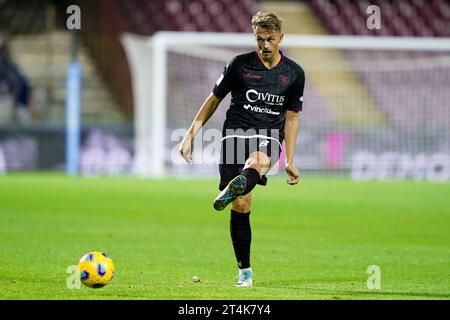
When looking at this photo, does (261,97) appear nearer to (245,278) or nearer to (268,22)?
(268,22)

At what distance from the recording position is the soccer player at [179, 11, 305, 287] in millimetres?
8039

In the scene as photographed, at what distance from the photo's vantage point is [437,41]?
24047 mm

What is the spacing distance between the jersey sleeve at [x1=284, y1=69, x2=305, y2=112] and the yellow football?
1984mm

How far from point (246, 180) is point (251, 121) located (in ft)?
2.19

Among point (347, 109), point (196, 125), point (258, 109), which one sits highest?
point (258, 109)

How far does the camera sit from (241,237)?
810 cm

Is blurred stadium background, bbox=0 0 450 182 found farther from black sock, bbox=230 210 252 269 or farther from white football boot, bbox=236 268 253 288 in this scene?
white football boot, bbox=236 268 253 288

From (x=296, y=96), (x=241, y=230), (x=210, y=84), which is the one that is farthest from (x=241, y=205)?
(x=210, y=84)

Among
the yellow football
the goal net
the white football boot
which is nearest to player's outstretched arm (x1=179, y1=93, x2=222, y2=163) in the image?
the white football boot

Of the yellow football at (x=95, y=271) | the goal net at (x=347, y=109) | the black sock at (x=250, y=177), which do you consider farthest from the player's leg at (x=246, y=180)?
the goal net at (x=347, y=109)

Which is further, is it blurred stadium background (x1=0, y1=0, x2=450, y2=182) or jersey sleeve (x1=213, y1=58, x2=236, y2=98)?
blurred stadium background (x1=0, y1=0, x2=450, y2=182)

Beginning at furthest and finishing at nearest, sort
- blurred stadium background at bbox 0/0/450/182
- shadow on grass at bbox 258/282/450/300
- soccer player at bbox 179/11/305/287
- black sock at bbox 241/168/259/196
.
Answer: blurred stadium background at bbox 0/0/450/182 → soccer player at bbox 179/11/305/287 → black sock at bbox 241/168/259/196 → shadow on grass at bbox 258/282/450/300

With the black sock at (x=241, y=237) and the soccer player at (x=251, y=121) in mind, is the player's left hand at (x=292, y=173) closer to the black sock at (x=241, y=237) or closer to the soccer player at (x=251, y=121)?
the soccer player at (x=251, y=121)
